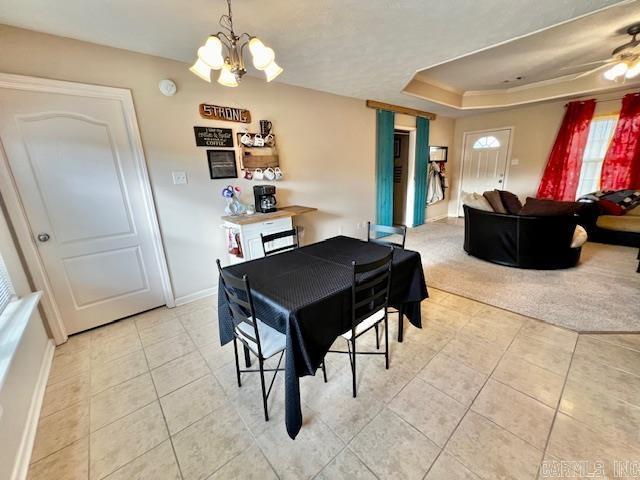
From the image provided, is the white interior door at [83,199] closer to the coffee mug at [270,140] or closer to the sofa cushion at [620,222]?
the coffee mug at [270,140]

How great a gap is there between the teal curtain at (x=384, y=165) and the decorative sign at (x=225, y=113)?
2505 mm

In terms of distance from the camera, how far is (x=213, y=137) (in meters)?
2.80

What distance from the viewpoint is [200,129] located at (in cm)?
271

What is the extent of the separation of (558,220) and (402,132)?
131 inches

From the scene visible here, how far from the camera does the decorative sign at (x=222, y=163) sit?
2.83m

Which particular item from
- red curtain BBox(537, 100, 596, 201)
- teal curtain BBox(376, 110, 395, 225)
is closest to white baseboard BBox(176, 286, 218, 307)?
teal curtain BBox(376, 110, 395, 225)

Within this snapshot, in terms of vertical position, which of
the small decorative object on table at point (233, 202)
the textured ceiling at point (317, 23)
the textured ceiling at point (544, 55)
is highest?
the textured ceiling at point (544, 55)

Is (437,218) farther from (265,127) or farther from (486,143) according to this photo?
(265,127)

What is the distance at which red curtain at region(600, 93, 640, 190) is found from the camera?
4.30 metres

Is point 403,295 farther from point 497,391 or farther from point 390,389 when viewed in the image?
point 497,391

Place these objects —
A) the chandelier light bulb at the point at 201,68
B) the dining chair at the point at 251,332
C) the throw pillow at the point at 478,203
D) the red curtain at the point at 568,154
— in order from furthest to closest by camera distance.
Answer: the red curtain at the point at 568,154 → the throw pillow at the point at 478,203 → the chandelier light bulb at the point at 201,68 → the dining chair at the point at 251,332

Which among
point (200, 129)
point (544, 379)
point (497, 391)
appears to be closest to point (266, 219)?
point (200, 129)

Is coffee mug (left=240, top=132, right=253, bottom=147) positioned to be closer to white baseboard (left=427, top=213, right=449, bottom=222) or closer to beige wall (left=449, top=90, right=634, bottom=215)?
white baseboard (left=427, top=213, right=449, bottom=222)

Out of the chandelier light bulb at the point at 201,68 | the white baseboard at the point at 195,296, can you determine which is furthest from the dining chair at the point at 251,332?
the white baseboard at the point at 195,296
